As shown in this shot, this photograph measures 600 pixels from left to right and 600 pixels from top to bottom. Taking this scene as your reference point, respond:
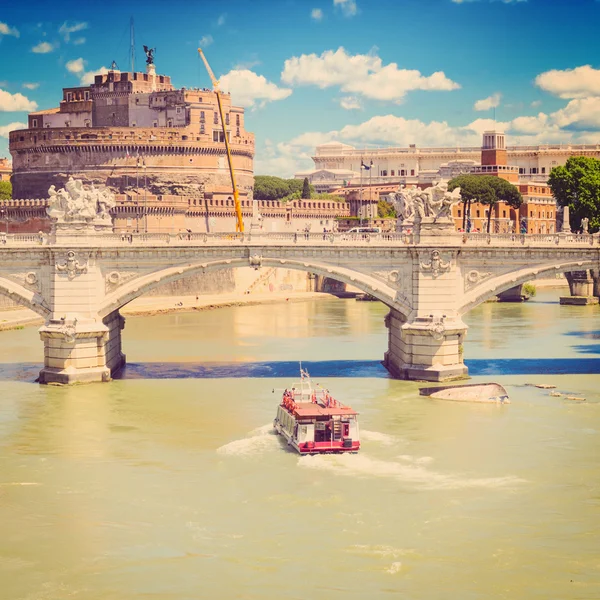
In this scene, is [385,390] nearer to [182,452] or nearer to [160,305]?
[182,452]

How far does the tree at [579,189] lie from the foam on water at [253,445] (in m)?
39.0

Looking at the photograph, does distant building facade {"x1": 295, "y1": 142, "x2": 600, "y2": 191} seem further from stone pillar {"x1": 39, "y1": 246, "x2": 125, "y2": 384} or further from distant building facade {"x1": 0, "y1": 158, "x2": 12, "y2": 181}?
stone pillar {"x1": 39, "y1": 246, "x2": 125, "y2": 384}

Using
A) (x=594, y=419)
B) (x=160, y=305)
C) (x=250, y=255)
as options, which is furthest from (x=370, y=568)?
(x=160, y=305)

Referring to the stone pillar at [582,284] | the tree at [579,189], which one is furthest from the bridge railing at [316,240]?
the stone pillar at [582,284]

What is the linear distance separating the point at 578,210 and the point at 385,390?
35355 millimetres

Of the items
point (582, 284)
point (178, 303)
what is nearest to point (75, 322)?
point (178, 303)

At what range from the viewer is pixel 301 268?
37.1 m

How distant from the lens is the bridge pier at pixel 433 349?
1412 inches

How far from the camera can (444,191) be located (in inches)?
1443

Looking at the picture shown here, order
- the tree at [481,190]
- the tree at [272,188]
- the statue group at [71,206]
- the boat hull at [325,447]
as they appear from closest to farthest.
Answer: the boat hull at [325,447] → the statue group at [71,206] → the tree at [481,190] → the tree at [272,188]

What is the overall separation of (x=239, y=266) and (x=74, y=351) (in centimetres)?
558

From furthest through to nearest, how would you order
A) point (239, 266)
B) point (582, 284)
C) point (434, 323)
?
point (582, 284) → point (239, 266) → point (434, 323)

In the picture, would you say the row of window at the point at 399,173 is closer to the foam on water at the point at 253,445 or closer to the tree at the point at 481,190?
the tree at the point at 481,190

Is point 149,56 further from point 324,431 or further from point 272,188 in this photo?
point 324,431
